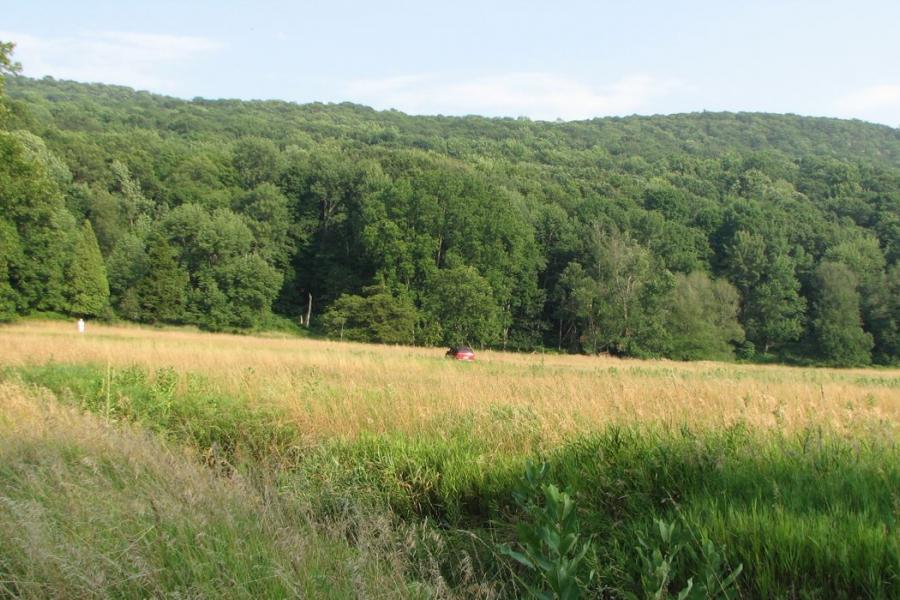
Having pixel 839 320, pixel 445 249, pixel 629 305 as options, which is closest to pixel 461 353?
pixel 629 305

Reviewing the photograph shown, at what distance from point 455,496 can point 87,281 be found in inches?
2200

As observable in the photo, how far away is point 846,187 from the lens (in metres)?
90.6

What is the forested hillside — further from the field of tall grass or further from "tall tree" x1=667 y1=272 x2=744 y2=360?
the field of tall grass

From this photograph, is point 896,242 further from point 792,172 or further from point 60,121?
point 60,121

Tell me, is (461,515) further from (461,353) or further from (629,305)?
(629,305)

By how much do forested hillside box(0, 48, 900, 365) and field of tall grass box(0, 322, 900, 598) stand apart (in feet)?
135

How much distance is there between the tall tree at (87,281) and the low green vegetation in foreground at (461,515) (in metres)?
52.0

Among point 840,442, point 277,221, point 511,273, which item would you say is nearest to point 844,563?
point 840,442

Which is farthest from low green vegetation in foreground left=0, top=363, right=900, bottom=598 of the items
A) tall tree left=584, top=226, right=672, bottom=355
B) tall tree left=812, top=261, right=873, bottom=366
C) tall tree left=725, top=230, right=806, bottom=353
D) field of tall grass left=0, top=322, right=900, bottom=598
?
tall tree left=725, top=230, right=806, bottom=353

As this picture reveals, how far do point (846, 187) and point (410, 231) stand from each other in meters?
61.9

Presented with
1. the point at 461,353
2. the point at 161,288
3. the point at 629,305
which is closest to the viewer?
the point at 461,353

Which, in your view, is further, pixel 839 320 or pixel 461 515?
pixel 839 320

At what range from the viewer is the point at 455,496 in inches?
230

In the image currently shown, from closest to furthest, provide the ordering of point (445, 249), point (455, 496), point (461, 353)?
point (455, 496)
point (461, 353)
point (445, 249)
